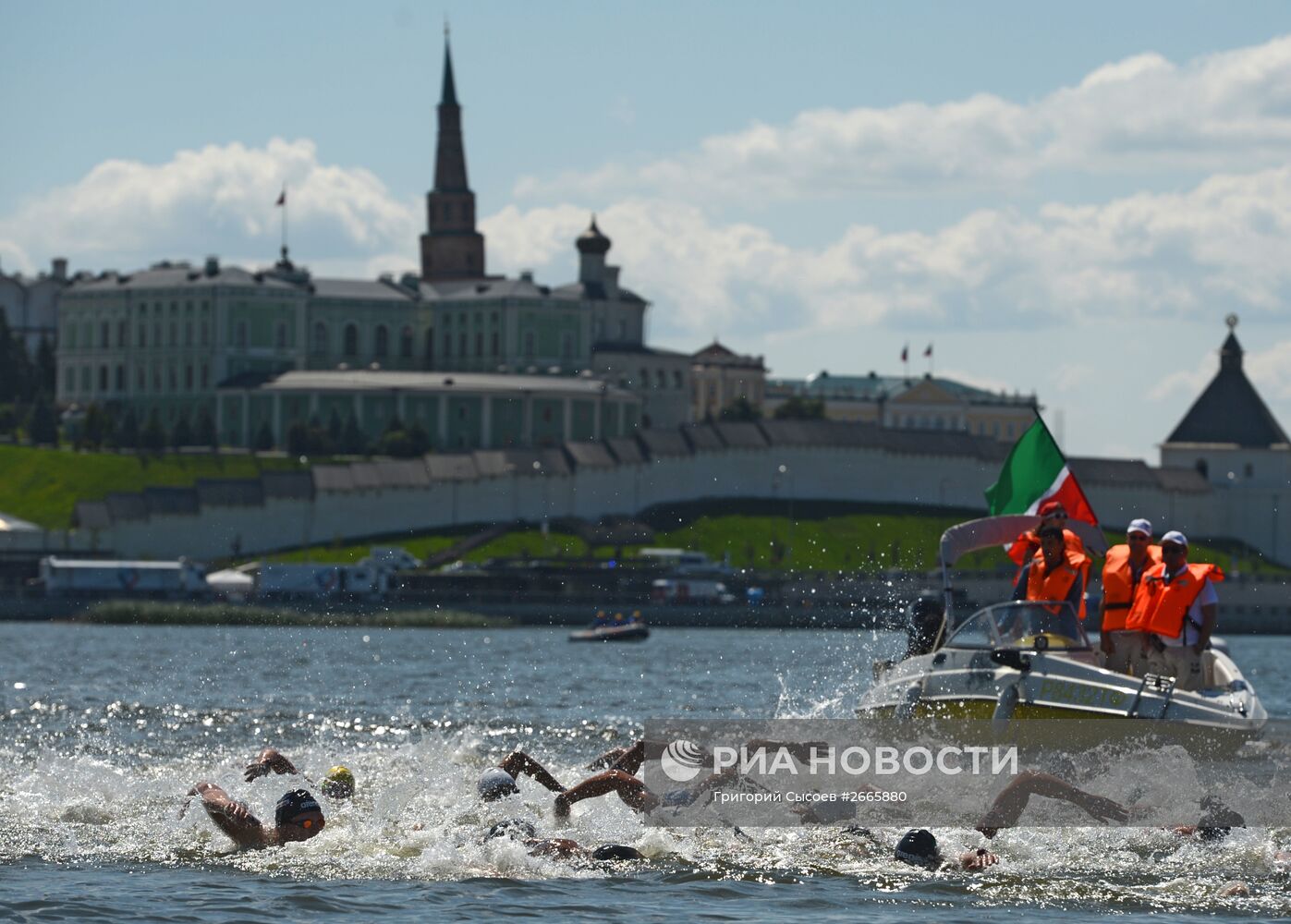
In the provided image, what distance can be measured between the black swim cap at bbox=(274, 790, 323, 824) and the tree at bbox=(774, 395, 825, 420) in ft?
490

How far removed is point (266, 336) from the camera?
171 m

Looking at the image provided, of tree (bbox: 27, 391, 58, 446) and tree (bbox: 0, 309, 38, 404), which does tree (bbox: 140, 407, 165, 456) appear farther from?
tree (bbox: 0, 309, 38, 404)

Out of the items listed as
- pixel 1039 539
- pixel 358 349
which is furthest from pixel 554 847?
pixel 358 349

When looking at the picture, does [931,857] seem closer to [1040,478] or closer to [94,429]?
[1040,478]

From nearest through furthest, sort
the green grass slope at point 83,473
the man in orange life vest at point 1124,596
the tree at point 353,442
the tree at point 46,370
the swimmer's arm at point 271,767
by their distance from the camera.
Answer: the swimmer's arm at point 271,767
the man in orange life vest at point 1124,596
the green grass slope at point 83,473
the tree at point 353,442
the tree at point 46,370

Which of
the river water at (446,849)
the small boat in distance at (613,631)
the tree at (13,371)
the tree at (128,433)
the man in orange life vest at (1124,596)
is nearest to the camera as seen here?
the river water at (446,849)

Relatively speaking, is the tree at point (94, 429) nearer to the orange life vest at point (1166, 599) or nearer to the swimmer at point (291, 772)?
the swimmer at point (291, 772)

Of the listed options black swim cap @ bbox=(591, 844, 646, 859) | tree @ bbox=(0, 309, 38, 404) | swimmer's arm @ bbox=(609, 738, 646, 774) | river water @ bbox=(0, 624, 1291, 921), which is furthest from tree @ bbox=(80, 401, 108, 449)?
black swim cap @ bbox=(591, 844, 646, 859)

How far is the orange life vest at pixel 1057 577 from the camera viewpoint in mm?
23656

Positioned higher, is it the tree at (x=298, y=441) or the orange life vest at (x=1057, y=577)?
the tree at (x=298, y=441)

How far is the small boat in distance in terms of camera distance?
78.3 metres

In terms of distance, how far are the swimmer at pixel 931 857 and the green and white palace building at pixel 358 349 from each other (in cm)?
13188

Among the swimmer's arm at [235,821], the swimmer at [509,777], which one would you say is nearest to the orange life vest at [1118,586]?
the swimmer at [509,777]

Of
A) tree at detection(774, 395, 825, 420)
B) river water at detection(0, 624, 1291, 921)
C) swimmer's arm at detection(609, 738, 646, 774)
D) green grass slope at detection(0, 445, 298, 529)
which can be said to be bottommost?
river water at detection(0, 624, 1291, 921)
